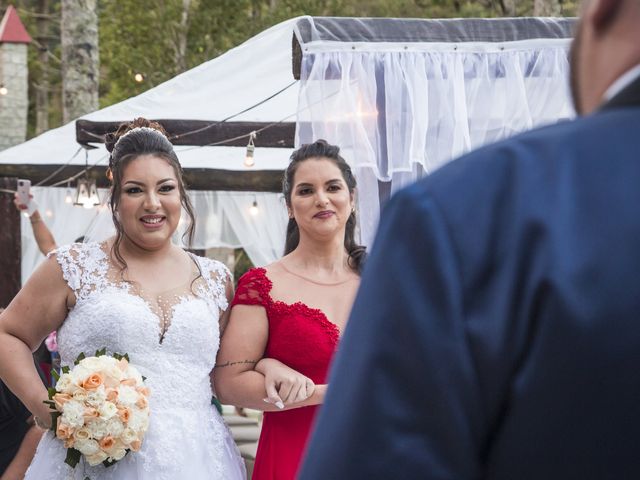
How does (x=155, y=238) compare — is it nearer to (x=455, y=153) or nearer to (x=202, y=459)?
(x=202, y=459)

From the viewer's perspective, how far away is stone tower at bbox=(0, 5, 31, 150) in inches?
731

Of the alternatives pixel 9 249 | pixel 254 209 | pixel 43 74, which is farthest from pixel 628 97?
pixel 43 74

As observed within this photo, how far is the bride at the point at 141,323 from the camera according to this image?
339cm

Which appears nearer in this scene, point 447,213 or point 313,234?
point 447,213

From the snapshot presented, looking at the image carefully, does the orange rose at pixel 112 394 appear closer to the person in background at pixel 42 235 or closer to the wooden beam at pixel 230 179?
the person in background at pixel 42 235

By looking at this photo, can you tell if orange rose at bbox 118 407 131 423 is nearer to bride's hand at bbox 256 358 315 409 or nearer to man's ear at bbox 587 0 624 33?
bride's hand at bbox 256 358 315 409

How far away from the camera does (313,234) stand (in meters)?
3.78

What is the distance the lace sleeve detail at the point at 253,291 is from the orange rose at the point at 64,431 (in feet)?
2.46

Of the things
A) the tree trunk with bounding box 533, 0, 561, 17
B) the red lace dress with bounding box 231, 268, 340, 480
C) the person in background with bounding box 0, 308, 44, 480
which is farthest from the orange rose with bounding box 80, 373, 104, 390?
the tree trunk with bounding box 533, 0, 561, 17

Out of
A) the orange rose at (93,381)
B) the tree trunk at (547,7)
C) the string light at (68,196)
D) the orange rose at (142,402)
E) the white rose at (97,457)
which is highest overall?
the tree trunk at (547,7)

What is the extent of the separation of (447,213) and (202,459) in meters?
2.82

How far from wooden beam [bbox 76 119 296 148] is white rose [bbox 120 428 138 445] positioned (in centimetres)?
529

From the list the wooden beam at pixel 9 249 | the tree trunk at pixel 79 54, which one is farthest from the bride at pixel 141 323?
the tree trunk at pixel 79 54

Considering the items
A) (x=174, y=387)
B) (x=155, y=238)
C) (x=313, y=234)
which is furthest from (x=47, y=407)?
(x=313, y=234)
